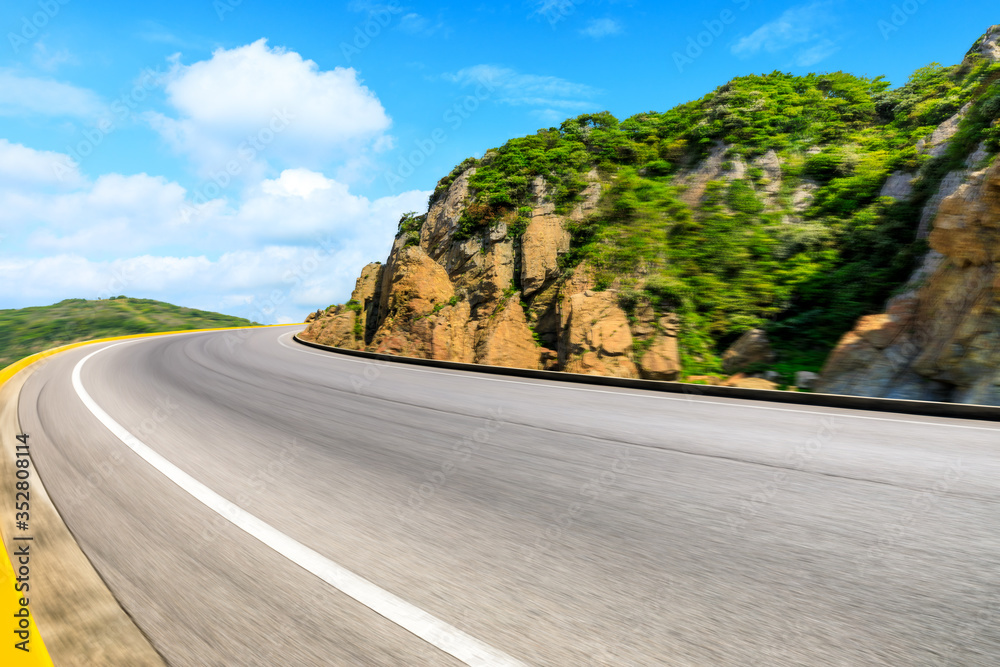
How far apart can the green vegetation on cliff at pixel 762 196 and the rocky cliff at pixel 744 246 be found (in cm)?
6

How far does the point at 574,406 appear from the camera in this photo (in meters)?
7.67

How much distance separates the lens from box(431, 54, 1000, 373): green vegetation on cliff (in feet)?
39.9

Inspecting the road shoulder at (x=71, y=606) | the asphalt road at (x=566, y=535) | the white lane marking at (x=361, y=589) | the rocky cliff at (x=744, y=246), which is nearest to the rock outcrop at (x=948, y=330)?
the rocky cliff at (x=744, y=246)

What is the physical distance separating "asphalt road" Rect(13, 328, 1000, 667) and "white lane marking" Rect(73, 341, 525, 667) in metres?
0.05

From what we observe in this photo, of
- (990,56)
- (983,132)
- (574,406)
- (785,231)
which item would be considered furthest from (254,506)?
(990,56)

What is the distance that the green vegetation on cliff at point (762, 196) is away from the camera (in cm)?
1217

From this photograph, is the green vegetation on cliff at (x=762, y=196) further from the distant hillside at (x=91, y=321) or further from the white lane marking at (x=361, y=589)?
the distant hillside at (x=91, y=321)

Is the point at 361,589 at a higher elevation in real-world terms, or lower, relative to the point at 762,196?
lower

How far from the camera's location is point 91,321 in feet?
134

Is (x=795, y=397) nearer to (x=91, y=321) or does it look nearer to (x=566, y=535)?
(x=566, y=535)

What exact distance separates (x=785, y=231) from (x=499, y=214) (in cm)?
1138

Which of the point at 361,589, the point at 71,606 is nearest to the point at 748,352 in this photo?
the point at 361,589

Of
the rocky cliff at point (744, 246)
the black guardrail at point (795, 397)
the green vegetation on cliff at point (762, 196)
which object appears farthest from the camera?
the green vegetation on cliff at point (762, 196)

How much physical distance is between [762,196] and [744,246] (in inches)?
128
